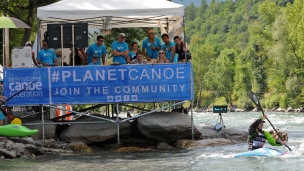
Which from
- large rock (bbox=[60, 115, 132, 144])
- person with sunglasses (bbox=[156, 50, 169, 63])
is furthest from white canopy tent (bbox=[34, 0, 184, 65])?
large rock (bbox=[60, 115, 132, 144])

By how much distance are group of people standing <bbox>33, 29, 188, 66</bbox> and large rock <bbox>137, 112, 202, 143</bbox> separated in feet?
5.30

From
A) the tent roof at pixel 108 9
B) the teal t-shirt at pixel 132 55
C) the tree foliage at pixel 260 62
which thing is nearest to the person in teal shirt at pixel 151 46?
the teal t-shirt at pixel 132 55

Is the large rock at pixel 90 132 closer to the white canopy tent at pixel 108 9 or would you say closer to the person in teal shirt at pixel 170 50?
the person in teal shirt at pixel 170 50

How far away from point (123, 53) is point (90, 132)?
2.45m

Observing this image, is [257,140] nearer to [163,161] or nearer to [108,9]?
[163,161]

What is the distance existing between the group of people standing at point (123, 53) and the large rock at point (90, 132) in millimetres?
1806

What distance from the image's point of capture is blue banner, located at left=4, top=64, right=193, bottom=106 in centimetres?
1978

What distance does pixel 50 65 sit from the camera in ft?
66.1

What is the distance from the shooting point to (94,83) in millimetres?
19828

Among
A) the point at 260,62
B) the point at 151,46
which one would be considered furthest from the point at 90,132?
the point at 260,62

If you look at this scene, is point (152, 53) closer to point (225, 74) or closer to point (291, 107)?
point (291, 107)

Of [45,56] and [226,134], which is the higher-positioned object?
[45,56]

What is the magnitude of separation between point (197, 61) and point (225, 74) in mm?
18566

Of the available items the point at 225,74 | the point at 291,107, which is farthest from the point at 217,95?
the point at 291,107
